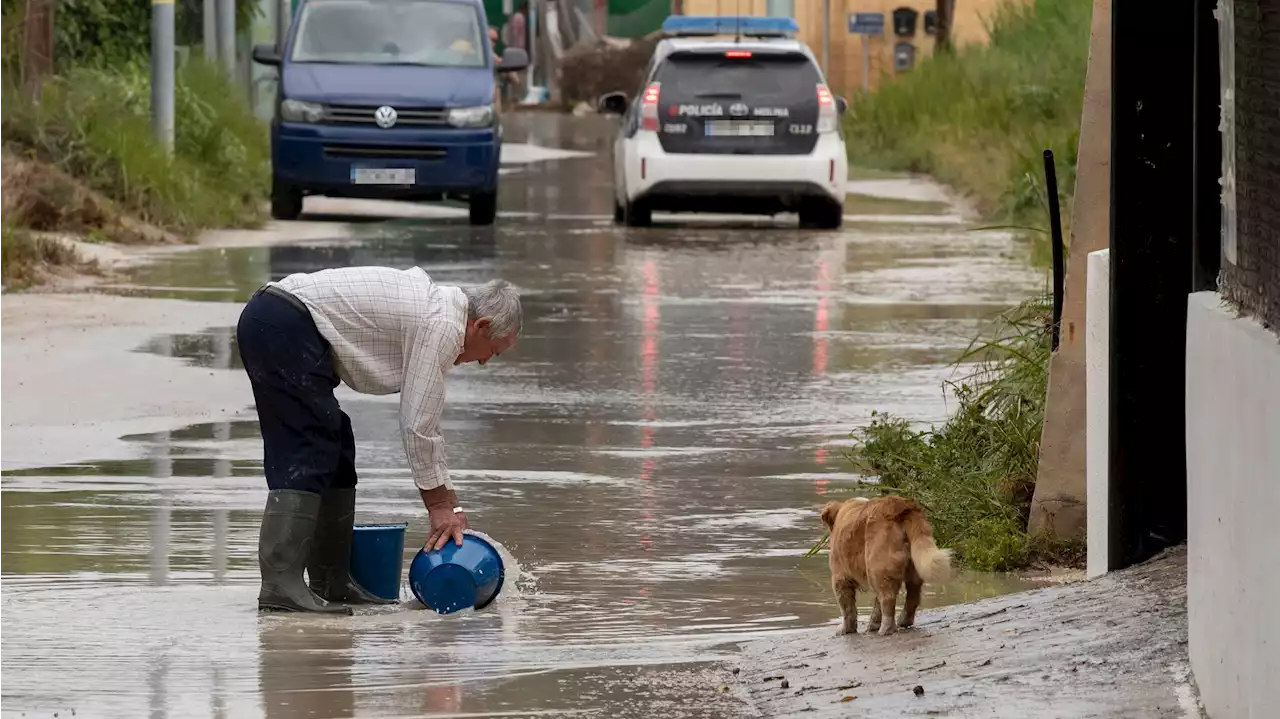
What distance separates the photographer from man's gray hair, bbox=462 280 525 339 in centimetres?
709

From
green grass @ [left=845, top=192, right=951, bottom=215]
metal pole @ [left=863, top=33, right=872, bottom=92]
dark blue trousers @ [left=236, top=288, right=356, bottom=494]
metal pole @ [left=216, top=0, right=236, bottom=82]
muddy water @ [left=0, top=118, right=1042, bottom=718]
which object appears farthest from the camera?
metal pole @ [left=863, top=33, right=872, bottom=92]

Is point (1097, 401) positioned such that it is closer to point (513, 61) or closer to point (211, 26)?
point (513, 61)

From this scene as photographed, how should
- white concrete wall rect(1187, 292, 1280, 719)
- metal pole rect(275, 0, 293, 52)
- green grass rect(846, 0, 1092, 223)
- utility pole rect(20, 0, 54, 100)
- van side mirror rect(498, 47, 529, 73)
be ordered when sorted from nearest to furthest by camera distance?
white concrete wall rect(1187, 292, 1280, 719), utility pole rect(20, 0, 54, 100), van side mirror rect(498, 47, 529, 73), green grass rect(846, 0, 1092, 223), metal pole rect(275, 0, 293, 52)

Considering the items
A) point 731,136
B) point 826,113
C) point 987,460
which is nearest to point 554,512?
point 987,460

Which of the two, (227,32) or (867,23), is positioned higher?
(227,32)

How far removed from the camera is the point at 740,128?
2223 cm

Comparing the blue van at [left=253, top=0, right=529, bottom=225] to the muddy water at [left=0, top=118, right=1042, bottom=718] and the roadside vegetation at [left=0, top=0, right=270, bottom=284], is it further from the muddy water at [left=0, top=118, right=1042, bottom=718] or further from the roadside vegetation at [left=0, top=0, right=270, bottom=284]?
the muddy water at [left=0, top=118, right=1042, bottom=718]

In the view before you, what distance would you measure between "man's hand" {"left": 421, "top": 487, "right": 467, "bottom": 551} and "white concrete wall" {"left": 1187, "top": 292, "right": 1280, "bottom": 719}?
213 centimetres

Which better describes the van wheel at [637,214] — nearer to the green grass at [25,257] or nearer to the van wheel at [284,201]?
the van wheel at [284,201]

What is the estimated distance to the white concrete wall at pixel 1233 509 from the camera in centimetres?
484

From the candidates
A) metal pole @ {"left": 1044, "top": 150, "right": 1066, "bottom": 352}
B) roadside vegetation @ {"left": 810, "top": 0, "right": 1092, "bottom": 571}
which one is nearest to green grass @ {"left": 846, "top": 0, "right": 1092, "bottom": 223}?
roadside vegetation @ {"left": 810, "top": 0, "right": 1092, "bottom": 571}

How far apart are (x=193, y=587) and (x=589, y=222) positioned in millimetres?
15590

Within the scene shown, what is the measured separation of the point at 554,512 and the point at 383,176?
13042 mm

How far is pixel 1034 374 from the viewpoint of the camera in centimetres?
916
